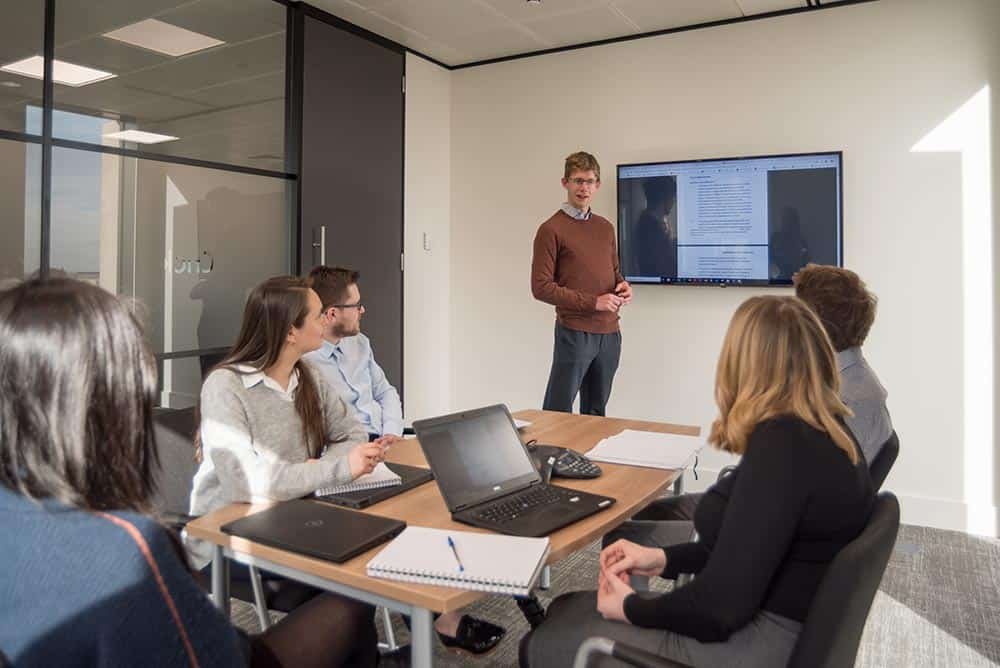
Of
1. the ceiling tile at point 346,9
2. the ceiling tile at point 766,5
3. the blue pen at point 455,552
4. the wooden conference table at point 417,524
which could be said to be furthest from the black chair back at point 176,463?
the ceiling tile at point 766,5

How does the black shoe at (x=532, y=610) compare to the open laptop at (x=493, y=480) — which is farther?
the black shoe at (x=532, y=610)

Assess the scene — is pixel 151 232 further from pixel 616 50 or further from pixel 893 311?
pixel 893 311

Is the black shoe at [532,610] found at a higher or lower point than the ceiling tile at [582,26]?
lower

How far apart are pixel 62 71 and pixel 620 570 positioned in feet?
10.0

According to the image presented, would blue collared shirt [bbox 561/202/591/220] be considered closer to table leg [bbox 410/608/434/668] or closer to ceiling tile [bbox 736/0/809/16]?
ceiling tile [bbox 736/0/809/16]

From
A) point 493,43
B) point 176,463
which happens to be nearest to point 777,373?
point 176,463

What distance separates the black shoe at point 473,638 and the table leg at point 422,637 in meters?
1.12

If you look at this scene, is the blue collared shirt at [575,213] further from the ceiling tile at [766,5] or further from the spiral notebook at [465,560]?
the spiral notebook at [465,560]

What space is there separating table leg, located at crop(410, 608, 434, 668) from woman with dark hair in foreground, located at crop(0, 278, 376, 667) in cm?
35

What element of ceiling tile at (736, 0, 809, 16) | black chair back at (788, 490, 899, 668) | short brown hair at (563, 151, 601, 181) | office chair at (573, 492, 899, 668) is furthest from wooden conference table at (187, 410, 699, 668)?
ceiling tile at (736, 0, 809, 16)

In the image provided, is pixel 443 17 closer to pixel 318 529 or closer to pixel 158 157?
pixel 158 157

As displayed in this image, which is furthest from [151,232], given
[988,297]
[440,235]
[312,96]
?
[988,297]

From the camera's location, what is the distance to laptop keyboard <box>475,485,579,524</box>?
1.61 metres

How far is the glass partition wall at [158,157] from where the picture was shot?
9.86 ft
